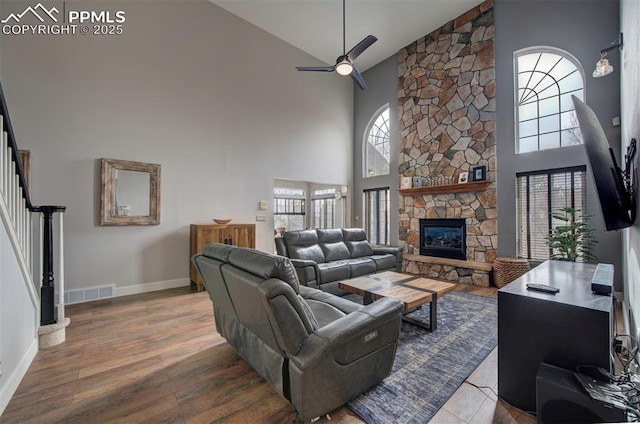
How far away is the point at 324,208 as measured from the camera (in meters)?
8.97

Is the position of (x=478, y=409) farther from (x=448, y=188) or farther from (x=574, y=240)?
(x=448, y=188)

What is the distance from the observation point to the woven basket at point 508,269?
422cm

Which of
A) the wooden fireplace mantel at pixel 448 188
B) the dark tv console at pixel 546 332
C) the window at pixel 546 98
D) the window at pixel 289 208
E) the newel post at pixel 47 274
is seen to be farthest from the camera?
the window at pixel 289 208

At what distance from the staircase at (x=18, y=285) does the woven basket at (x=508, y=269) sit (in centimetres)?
573

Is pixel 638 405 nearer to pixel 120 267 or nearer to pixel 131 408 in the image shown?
pixel 131 408

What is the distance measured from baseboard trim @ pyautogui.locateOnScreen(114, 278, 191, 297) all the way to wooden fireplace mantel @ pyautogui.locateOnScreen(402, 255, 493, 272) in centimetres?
442

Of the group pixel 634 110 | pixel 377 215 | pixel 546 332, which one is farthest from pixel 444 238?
pixel 546 332

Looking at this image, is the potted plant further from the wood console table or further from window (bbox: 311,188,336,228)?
window (bbox: 311,188,336,228)

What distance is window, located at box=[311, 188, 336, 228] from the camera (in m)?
8.59

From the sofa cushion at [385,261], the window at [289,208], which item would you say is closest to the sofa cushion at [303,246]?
the sofa cushion at [385,261]

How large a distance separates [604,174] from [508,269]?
10.3ft

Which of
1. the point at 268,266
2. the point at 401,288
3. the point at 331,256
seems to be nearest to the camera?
the point at 268,266

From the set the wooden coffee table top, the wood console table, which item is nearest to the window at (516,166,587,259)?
the wooden coffee table top

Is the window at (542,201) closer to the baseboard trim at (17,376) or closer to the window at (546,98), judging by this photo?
the window at (546,98)
